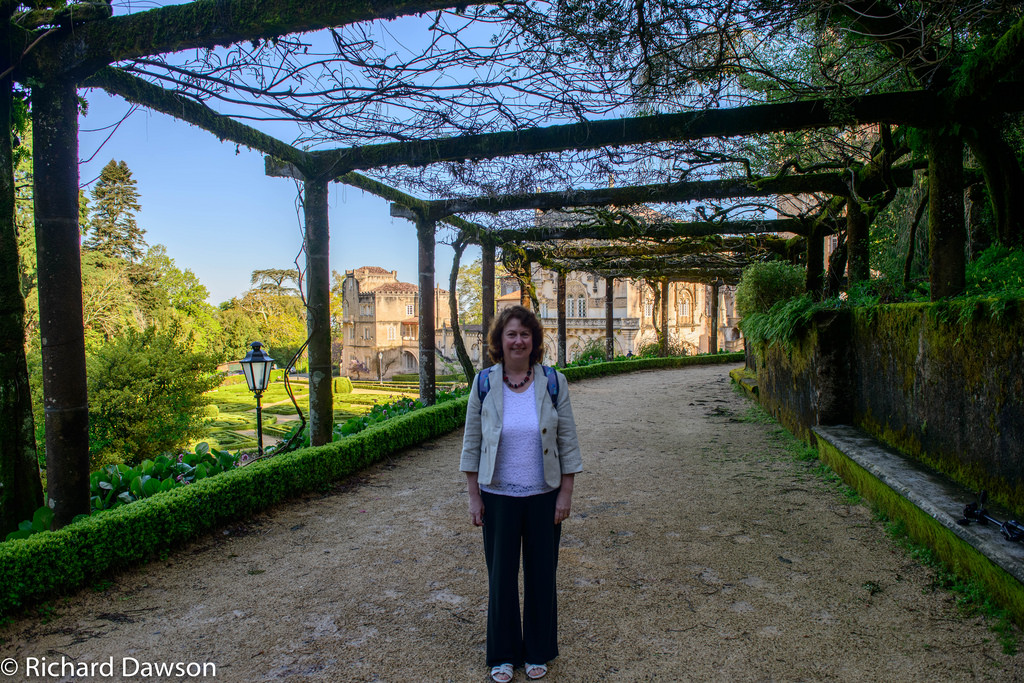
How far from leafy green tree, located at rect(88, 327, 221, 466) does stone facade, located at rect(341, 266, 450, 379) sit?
33.4 m

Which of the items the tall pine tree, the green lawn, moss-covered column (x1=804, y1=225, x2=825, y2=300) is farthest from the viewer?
the tall pine tree

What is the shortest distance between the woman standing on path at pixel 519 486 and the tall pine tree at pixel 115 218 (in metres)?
29.5

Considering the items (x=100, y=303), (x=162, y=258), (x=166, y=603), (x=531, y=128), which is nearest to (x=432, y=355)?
(x=531, y=128)

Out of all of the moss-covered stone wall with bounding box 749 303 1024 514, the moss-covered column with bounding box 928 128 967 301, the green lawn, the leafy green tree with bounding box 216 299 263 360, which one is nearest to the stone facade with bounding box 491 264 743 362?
the green lawn

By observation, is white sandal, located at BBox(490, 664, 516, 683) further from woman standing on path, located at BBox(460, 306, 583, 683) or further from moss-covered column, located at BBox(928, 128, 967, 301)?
moss-covered column, located at BBox(928, 128, 967, 301)

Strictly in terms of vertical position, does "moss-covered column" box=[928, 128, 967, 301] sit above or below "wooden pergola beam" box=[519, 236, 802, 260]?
below

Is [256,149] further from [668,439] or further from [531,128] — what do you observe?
[668,439]

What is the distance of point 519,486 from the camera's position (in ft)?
8.44

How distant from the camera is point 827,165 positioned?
7.39 metres

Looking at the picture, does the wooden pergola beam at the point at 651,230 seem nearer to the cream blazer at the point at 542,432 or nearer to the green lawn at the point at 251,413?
the green lawn at the point at 251,413

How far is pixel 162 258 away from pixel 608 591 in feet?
103

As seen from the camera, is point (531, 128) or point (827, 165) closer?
point (531, 128)

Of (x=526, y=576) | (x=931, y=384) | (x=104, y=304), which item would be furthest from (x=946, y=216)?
(x=104, y=304)

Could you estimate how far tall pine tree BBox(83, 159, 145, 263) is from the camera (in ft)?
88.2
